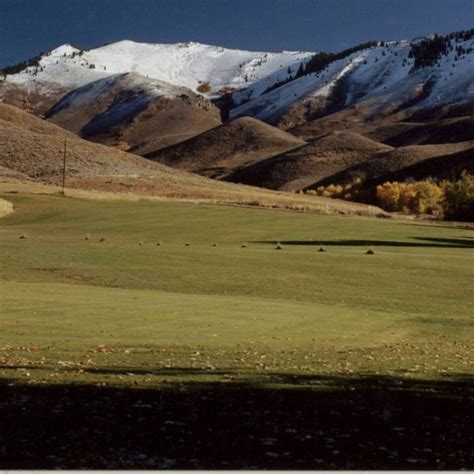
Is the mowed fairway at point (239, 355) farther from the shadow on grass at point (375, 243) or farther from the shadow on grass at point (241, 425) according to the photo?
the shadow on grass at point (375, 243)

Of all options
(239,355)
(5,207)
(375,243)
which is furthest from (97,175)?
(239,355)

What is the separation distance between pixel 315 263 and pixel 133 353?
83.4ft

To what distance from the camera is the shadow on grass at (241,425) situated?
9203 millimetres

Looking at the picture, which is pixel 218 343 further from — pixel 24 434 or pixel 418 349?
A: pixel 24 434

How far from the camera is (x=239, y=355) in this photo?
16.8 metres

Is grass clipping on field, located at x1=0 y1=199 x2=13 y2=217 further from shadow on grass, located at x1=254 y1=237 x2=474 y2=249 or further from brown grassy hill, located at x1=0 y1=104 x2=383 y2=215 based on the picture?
shadow on grass, located at x1=254 y1=237 x2=474 y2=249

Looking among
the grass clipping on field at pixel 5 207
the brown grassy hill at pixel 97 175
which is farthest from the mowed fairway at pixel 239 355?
the brown grassy hill at pixel 97 175

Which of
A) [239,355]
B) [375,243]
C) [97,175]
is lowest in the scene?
[239,355]

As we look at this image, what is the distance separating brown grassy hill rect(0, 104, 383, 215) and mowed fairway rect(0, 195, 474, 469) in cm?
5950

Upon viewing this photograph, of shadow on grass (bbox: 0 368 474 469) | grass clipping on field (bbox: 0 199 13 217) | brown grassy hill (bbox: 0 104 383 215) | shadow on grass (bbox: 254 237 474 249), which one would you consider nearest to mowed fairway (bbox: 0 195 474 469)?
shadow on grass (bbox: 0 368 474 469)

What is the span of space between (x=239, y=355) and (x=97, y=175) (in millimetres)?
116483

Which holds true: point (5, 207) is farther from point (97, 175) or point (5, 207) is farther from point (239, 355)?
point (239, 355)

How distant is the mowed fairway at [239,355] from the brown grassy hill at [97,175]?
2342 inches

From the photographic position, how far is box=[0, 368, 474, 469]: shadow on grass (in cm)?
920
